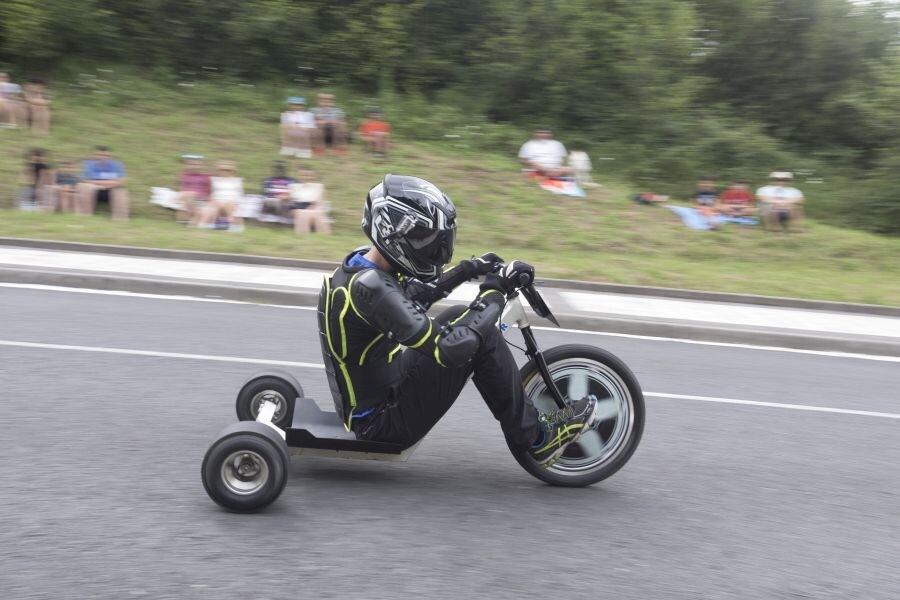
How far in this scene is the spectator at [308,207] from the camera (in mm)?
14195

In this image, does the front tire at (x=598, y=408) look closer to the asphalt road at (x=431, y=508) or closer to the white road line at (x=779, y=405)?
the asphalt road at (x=431, y=508)

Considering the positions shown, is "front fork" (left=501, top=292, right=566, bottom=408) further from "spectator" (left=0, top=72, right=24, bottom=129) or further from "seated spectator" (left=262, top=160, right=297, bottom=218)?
"spectator" (left=0, top=72, right=24, bottom=129)

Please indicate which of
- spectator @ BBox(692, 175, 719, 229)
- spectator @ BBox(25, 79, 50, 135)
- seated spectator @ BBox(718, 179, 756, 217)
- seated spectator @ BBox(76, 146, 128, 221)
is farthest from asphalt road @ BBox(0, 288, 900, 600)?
spectator @ BBox(25, 79, 50, 135)

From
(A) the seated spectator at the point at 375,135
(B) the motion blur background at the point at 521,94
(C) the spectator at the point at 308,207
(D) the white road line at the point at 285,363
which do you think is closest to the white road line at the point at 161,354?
(D) the white road line at the point at 285,363

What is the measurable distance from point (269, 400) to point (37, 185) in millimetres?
10769

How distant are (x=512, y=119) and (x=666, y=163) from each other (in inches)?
143

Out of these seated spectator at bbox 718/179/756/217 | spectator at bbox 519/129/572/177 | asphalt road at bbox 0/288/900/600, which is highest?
spectator at bbox 519/129/572/177

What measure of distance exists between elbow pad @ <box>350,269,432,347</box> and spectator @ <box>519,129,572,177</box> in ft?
45.4

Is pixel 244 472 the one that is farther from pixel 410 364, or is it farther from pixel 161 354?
pixel 161 354

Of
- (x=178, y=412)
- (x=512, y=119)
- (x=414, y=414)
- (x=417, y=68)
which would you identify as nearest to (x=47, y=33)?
(x=417, y=68)

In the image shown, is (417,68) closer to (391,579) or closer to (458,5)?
(458,5)

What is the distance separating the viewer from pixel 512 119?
21.9 metres

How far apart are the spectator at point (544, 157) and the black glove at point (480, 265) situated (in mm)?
13408

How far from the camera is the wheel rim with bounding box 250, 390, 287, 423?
500cm
